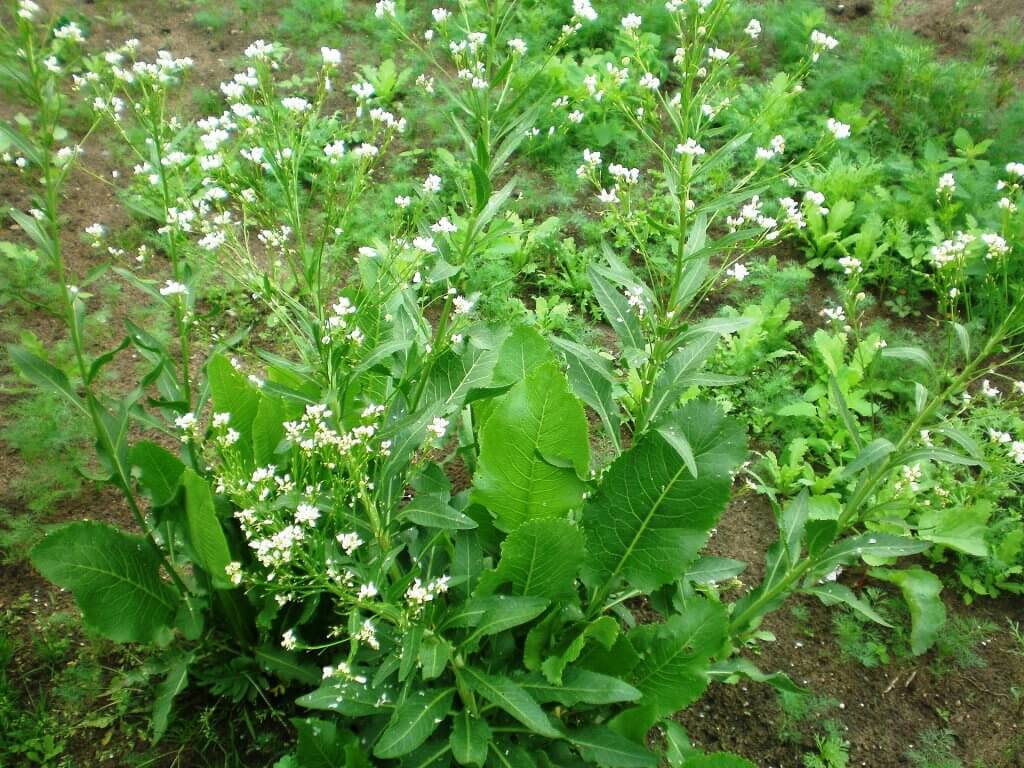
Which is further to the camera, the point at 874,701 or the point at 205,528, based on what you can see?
the point at 874,701

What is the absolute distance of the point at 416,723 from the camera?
2061mm

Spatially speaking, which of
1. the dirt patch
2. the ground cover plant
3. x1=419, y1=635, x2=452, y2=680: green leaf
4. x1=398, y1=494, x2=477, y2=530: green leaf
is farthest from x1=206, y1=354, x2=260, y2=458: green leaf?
the dirt patch

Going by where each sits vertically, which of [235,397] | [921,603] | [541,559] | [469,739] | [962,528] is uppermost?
[235,397]

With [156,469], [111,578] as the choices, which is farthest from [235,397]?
[111,578]

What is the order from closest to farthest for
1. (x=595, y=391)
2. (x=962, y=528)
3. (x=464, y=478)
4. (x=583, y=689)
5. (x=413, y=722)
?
(x=413, y=722), (x=583, y=689), (x=595, y=391), (x=962, y=528), (x=464, y=478)

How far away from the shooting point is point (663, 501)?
7.70 ft

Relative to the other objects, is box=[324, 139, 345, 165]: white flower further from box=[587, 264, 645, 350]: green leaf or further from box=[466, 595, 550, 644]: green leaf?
box=[466, 595, 550, 644]: green leaf

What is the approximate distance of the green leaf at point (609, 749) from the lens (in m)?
2.14

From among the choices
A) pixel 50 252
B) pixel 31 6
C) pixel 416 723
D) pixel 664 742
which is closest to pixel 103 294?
pixel 50 252

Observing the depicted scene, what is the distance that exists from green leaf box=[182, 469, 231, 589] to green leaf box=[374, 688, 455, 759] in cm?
61

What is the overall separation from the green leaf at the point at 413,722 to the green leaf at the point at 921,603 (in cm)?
176

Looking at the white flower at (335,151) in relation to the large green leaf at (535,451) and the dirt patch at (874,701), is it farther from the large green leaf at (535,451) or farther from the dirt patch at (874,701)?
the dirt patch at (874,701)

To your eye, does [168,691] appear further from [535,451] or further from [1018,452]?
[1018,452]

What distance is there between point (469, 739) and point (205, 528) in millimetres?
918
